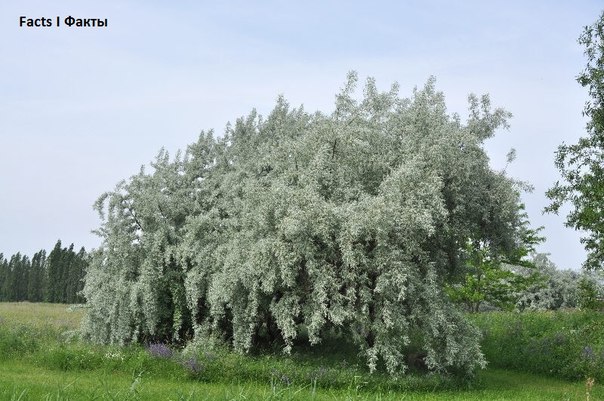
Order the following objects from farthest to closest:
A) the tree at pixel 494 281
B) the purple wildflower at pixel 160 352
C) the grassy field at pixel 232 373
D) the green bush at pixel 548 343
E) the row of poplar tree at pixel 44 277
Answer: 1. the row of poplar tree at pixel 44 277
2. the tree at pixel 494 281
3. the green bush at pixel 548 343
4. the purple wildflower at pixel 160 352
5. the grassy field at pixel 232 373

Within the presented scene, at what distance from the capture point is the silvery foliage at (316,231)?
1531 centimetres

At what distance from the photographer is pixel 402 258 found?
52.1ft

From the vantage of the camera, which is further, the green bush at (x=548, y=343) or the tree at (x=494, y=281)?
the tree at (x=494, y=281)

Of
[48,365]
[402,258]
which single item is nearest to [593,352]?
[402,258]

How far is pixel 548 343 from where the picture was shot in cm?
2128

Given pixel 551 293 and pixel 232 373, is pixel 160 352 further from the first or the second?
pixel 551 293

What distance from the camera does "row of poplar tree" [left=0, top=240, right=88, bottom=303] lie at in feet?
213

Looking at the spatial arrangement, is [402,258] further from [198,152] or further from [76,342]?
[76,342]

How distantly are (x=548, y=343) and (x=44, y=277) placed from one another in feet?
221

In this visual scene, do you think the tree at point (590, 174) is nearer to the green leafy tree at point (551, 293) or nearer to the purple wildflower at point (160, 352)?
the purple wildflower at point (160, 352)

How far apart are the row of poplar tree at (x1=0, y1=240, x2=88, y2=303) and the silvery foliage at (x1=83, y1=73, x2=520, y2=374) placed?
1548 inches

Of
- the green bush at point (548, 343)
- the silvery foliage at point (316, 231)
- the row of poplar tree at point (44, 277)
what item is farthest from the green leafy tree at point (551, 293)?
the row of poplar tree at point (44, 277)

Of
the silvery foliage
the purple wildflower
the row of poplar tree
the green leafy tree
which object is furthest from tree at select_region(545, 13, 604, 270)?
the row of poplar tree

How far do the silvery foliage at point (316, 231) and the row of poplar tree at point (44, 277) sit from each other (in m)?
39.3
